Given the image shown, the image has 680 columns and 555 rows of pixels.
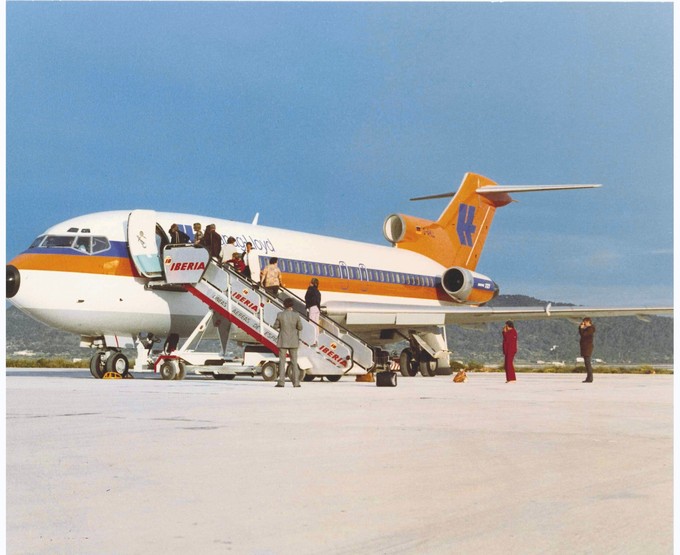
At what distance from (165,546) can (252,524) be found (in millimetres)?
552

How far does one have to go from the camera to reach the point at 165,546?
13.4 ft

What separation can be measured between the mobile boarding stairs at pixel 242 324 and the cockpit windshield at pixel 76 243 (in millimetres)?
1386

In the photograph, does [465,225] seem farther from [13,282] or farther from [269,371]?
[13,282]

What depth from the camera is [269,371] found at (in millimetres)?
18766

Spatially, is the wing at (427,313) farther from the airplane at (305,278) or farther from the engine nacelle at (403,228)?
the engine nacelle at (403,228)

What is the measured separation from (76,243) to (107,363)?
8.75ft

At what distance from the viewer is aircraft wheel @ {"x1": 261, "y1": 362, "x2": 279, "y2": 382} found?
18.7 metres

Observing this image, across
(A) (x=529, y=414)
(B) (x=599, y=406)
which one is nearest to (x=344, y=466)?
(A) (x=529, y=414)

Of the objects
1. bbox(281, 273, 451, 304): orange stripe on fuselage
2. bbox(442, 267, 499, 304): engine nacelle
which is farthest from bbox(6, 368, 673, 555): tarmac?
bbox(442, 267, 499, 304): engine nacelle

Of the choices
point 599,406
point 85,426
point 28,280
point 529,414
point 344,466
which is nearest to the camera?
point 344,466

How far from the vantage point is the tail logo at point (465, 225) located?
109 feet

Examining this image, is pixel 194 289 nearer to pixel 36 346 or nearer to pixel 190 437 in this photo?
pixel 190 437

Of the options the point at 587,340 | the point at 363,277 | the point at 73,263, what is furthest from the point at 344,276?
the point at 73,263

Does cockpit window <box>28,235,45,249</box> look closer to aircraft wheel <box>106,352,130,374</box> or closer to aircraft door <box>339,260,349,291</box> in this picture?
aircraft wheel <box>106,352,130,374</box>
